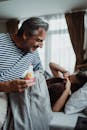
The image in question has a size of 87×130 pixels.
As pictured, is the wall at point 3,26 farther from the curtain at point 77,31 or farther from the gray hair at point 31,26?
the gray hair at point 31,26

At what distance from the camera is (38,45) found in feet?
4.37

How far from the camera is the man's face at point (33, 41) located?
1.31 metres

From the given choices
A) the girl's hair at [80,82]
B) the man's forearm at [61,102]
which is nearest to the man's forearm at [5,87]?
the man's forearm at [61,102]

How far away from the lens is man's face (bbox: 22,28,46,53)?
1.31 meters

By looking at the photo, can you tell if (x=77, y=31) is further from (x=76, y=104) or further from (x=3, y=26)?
(x=76, y=104)

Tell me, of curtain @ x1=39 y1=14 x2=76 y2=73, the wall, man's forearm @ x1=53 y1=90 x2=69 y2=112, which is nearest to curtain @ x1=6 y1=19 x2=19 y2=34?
the wall

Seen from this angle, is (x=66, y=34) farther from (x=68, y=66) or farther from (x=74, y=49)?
(x=68, y=66)

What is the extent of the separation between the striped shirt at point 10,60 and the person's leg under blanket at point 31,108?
0.35 feet

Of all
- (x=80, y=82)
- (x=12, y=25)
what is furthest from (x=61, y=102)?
(x=12, y=25)

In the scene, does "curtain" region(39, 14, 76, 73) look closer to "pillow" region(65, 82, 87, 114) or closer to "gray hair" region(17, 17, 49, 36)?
"pillow" region(65, 82, 87, 114)

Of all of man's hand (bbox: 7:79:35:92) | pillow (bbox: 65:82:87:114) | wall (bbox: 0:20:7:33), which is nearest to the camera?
man's hand (bbox: 7:79:35:92)

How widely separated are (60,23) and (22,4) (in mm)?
874

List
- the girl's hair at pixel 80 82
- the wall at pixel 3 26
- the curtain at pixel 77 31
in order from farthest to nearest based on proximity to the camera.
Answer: the wall at pixel 3 26 → the curtain at pixel 77 31 → the girl's hair at pixel 80 82

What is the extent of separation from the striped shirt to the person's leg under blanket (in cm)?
11
